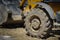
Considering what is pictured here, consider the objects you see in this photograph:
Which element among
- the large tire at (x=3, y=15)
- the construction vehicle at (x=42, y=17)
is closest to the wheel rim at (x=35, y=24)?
the construction vehicle at (x=42, y=17)

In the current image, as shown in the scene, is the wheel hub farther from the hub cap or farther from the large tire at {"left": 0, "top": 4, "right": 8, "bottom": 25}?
the large tire at {"left": 0, "top": 4, "right": 8, "bottom": 25}

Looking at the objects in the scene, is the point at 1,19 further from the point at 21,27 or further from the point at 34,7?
the point at 34,7

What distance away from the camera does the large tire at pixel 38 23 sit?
8391 mm

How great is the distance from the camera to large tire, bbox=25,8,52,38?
8.39 metres

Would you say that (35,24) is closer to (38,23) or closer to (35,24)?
(35,24)

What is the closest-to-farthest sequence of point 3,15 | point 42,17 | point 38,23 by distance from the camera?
point 42,17 < point 38,23 < point 3,15

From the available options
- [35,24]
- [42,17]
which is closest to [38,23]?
[35,24]

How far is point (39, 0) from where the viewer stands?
913 centimetres

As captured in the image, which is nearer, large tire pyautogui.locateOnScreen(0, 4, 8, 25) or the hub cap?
the hub cap

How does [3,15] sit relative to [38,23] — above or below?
below

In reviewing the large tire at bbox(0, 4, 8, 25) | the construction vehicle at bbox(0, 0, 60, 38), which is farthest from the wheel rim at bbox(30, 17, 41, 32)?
the large tire at bbox(0, 4, 8, 25)

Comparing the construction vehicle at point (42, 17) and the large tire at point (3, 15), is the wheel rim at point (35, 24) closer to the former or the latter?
the construction vehicle at point (42, 17)

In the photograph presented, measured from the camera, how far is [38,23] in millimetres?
8680

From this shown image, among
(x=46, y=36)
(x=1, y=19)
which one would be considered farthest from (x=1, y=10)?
(x=46, y=36)
